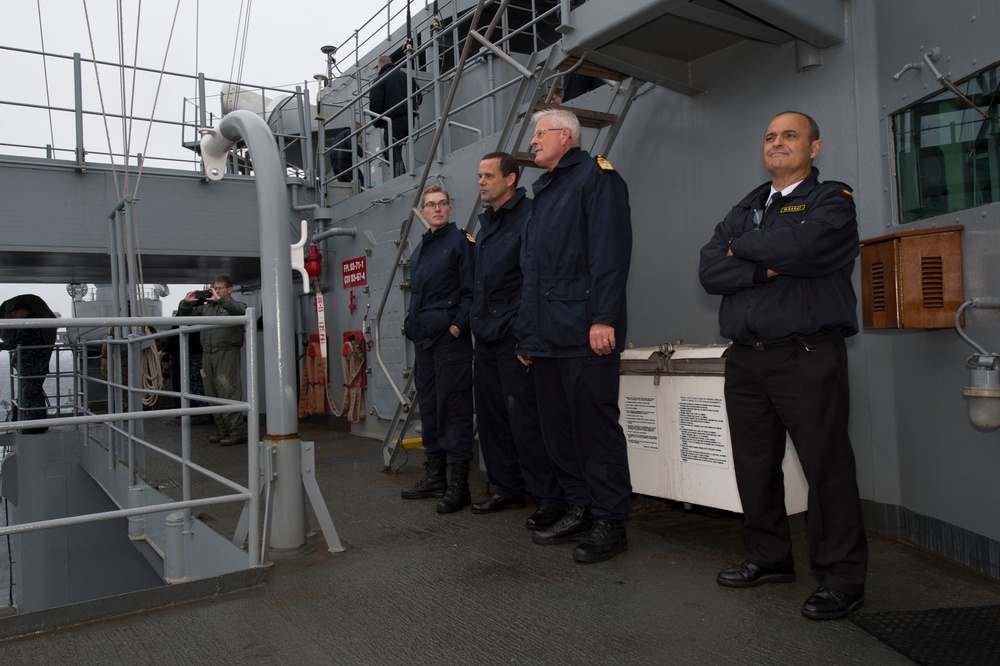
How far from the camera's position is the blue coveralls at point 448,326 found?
4188mm

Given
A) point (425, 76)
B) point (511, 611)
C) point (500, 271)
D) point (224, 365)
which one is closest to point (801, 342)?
point (511, 611)

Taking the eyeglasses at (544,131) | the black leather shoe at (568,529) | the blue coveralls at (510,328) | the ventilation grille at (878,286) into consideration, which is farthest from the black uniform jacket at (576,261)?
the ventilation grille at (878,286)

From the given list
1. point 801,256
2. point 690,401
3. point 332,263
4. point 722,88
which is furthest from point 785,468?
point 332,263

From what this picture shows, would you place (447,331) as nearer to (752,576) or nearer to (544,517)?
(544,517)

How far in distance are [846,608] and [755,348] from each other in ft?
2.89

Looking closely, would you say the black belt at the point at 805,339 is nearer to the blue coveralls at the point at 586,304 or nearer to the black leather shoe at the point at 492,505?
the blue coveralls at the point at 586,304

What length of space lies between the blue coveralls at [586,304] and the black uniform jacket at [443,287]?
3.15 feet

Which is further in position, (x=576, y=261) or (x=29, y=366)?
(x=29, y=366)

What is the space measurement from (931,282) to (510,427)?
6.82ft

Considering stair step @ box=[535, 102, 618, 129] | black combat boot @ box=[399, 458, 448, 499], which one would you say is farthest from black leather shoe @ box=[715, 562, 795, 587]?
stair step @ box=[535, 102, 618, 129]

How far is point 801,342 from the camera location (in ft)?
8.04

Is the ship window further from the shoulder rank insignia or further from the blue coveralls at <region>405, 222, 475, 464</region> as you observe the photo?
the blue coveralls at <region>405, 222, 475, 464</region>

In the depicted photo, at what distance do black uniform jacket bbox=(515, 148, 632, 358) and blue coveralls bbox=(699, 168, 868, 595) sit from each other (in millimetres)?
532

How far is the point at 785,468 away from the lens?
3.16 meters
